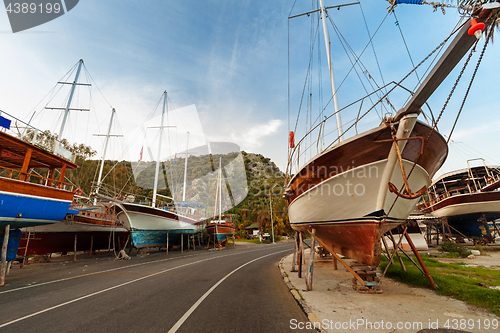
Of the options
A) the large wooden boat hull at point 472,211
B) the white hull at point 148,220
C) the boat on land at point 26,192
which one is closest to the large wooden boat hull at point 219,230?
the white hull at point 148,220

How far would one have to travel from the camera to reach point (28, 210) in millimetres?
7559

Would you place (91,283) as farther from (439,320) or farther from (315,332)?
(439,320)

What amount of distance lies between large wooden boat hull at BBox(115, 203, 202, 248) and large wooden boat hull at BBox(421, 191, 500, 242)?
22101 millimetres

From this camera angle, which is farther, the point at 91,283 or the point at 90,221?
the point at 90,221

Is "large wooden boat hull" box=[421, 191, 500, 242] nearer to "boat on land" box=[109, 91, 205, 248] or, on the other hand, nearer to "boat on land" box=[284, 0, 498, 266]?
"boat on land" box=[284, 0, 498, 266]

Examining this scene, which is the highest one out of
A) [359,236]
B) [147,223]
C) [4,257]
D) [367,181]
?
[367,181]

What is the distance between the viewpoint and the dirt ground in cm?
316

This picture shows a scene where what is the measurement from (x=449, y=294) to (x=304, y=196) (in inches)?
154

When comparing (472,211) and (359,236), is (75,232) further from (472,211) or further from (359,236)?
(472,211)

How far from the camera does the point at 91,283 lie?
6.63m

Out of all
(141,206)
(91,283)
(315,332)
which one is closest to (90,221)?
(141,206)

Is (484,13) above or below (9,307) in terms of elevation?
above

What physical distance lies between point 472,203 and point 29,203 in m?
25.0

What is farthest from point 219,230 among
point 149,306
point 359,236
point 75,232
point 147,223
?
point 359,236
